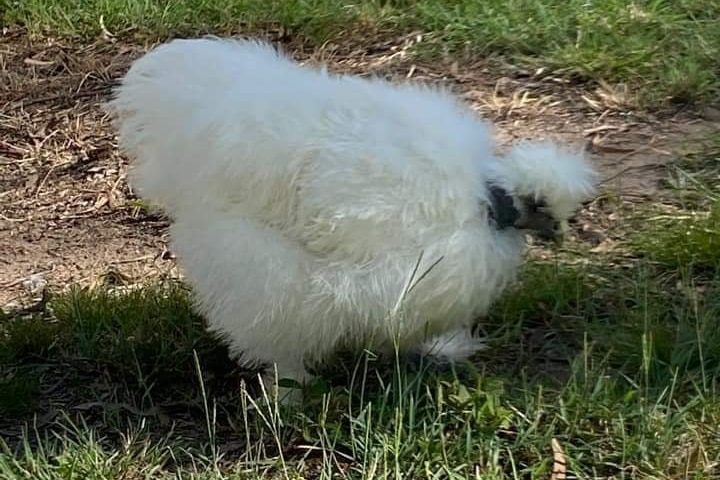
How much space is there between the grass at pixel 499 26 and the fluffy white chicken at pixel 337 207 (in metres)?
1.94

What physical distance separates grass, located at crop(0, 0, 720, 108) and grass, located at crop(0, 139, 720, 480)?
1.16 meters

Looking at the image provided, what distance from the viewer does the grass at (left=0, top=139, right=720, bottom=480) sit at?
2.87m

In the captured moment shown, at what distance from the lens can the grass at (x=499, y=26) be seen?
493 cm

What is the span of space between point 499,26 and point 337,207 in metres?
2.74

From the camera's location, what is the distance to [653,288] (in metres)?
3.59

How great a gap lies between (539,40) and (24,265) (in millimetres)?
2507

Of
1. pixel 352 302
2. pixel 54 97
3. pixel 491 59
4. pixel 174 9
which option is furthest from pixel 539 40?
pixel 352 302

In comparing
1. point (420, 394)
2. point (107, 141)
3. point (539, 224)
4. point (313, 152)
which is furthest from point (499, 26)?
point (420, 394)

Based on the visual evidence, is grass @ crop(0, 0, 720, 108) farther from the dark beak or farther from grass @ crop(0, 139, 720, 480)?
the dark beak

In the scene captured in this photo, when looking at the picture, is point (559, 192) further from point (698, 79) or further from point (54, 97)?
point (54, 97)

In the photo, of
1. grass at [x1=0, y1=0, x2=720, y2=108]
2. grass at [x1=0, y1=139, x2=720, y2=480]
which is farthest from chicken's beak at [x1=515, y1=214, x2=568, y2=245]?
grass at [x1=0, y1=0, x2=720, y2=108]

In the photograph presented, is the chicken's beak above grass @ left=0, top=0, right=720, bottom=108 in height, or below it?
above

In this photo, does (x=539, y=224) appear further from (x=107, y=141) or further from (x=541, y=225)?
(x=107, y=141)

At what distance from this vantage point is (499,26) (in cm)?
541
